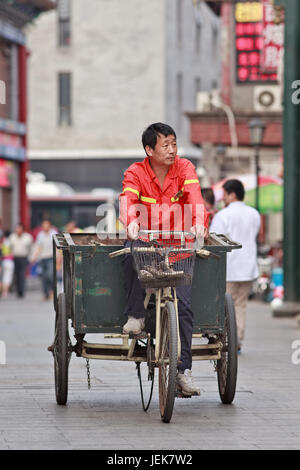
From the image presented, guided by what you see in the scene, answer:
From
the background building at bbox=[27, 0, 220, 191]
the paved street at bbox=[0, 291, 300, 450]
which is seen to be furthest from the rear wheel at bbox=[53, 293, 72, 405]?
the background building at bbox=[27, 0, 220, 191]

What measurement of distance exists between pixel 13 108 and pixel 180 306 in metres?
27.7

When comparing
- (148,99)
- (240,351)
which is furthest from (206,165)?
(240,351)

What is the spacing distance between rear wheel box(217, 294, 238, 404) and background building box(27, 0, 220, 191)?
44725 mm

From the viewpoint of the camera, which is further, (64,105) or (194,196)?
(64,105)

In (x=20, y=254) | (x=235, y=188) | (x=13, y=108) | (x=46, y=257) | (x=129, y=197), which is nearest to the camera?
(x=129, y=197)

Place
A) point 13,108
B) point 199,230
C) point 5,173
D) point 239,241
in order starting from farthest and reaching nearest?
point 13,108, point 5,173, point 239,241, point 199,230

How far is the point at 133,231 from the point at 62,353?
1040 mm

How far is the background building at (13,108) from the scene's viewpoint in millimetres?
34312

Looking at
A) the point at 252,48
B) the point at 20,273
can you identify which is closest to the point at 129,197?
the point at 20,273

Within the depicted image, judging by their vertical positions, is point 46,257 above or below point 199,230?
below

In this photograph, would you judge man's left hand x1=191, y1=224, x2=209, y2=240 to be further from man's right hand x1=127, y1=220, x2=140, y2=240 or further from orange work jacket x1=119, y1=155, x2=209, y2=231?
man's right hand x1=127, y1=220, x2=140, y2=240

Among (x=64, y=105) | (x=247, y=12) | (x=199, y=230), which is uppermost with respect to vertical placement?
(x=247, y=12)

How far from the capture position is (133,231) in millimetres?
7973

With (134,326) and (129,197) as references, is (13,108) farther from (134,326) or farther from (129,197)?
(134,326)
